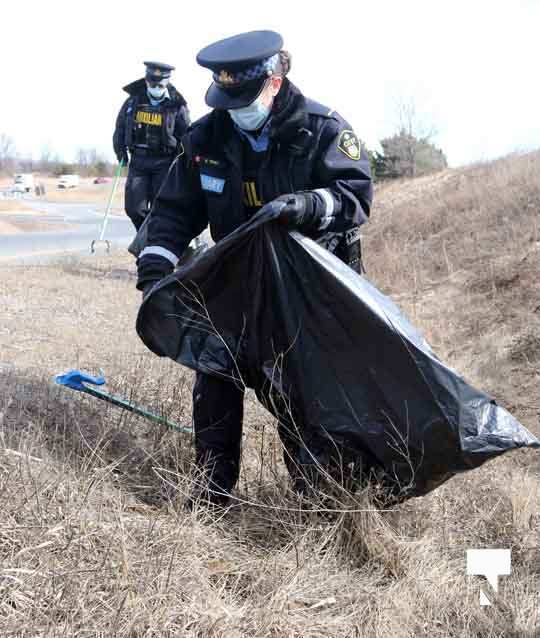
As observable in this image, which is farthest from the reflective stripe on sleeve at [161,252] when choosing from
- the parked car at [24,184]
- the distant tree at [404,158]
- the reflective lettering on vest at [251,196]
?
the parked car at [24,184]

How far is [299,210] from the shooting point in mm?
2756

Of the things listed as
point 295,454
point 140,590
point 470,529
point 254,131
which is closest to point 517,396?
point 470,529

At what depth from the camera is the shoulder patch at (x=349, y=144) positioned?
3.06m

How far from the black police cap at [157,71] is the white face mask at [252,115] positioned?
5064 mm

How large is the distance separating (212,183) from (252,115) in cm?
32

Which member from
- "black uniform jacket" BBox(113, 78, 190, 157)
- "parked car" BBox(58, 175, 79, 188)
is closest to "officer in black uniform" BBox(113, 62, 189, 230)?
"black uniform jacket" BBox(113, 78, 190, 157)

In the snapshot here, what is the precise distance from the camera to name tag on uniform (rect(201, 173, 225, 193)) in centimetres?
316

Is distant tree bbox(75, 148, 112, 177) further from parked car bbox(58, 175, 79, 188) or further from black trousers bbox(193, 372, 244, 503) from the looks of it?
black trousers bbox(193, 372, 244, 503)

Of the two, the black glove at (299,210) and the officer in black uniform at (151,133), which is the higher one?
the officer in black uniform at (151,133)

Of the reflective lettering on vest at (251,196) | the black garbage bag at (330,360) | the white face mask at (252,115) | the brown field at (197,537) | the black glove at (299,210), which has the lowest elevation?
the brown field at (197,537)

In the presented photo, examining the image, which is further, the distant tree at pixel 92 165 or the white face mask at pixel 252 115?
the distant tree at pixel 92 165

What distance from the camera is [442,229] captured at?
1259 cm

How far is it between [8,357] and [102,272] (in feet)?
18.1

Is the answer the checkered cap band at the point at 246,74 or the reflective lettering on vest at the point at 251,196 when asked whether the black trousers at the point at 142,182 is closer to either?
the reflective lettering on vest at the point at 251,196
